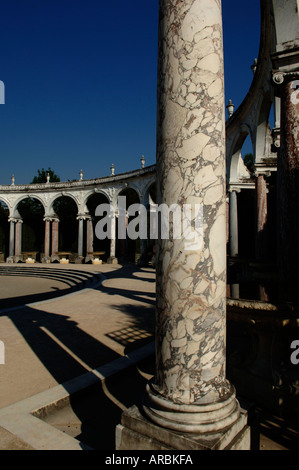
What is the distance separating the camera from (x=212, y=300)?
2.42 meters

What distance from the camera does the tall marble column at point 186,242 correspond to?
238cm

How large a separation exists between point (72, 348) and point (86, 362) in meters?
0.80

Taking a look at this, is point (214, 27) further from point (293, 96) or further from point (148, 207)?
point (148, 207)

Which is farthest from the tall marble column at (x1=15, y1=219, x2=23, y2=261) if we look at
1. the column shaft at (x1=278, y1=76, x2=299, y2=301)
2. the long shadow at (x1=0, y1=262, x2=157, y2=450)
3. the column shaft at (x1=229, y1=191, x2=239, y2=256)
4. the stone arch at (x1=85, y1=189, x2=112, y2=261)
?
the column shaft at (x1=278, y1=76, x2=299, y2=301)

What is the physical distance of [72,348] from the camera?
224 inches

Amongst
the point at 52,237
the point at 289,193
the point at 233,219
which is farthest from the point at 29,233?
the point at 289,193

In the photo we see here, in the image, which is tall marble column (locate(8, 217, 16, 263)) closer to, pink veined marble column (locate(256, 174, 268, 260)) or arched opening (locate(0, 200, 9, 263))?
arched opening (locate(0, 200, 9, 263))

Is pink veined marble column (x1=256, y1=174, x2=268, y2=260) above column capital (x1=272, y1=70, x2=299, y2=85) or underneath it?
underneath

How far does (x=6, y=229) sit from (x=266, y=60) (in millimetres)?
35094

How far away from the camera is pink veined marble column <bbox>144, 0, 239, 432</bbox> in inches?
93.6

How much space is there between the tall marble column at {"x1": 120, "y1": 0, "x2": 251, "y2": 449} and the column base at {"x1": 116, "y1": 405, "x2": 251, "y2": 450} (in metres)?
0.04

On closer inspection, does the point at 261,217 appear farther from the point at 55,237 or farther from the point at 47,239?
the point at 47,239

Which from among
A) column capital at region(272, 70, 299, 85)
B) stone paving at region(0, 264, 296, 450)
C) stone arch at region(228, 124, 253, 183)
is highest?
stone arch at region(228, 124, 253, 183)
